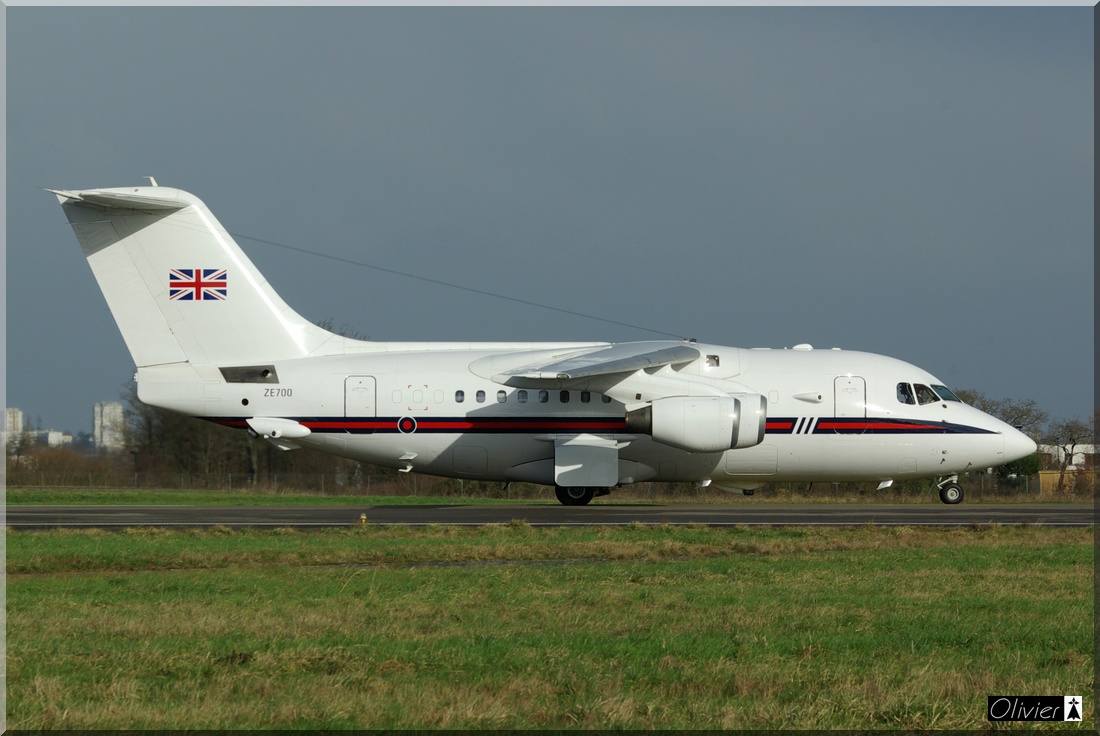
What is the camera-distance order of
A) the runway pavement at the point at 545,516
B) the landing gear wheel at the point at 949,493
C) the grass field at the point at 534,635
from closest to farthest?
the grass field at the point at 534,635
the runway pavement at the point at 545,516
the landing gear wheel at the point at 949,493

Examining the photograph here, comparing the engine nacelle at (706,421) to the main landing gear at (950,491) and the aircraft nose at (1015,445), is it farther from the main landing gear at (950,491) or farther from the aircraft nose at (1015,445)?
the main landing gear at (950,491)

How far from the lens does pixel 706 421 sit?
26.6 metres

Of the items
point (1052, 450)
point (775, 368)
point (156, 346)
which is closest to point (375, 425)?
point (156, 346)

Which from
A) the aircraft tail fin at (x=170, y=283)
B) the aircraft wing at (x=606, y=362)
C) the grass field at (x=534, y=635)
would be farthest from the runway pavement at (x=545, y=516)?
the grass field at (x=534, y=635)

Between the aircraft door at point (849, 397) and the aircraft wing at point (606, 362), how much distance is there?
153 inches

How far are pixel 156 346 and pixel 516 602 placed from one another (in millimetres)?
19240

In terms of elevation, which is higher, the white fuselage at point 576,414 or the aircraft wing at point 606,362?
the aircraft wing at point 606,362

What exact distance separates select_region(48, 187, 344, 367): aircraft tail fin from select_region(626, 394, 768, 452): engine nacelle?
31.7 ft

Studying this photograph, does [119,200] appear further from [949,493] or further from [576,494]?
[949,493]

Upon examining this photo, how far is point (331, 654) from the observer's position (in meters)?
8.57

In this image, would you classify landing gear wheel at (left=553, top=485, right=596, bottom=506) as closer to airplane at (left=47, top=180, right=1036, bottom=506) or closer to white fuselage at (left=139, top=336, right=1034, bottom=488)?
airplane at (left=47, top=180, right=1036, bottom=506)

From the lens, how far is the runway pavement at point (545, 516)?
907 inches

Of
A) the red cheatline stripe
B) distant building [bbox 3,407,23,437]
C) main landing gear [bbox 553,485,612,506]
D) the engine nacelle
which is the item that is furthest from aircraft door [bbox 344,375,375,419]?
distant building [bbox 3,407,23,437]

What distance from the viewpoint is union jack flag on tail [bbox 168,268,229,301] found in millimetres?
28047
